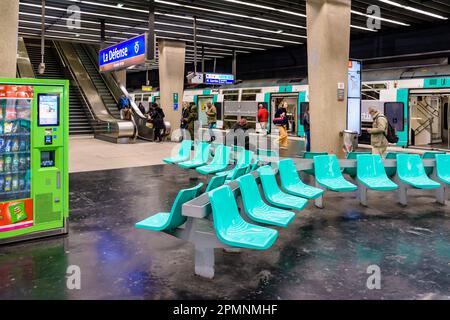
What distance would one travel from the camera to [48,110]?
4508mm

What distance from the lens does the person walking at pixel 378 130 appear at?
26.9ft

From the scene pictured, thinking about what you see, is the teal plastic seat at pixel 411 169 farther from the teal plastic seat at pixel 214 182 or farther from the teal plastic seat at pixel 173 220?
the teal plastic seat at pixel 173 220

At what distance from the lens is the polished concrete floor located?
3162mm

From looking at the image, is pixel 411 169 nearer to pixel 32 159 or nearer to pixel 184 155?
pixel 184 155

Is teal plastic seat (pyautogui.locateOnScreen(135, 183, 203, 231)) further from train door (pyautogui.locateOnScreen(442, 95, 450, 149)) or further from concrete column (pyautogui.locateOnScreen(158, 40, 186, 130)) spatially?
concrete column (pyautogui.locateOnScreen(158, 40, 186, 130))

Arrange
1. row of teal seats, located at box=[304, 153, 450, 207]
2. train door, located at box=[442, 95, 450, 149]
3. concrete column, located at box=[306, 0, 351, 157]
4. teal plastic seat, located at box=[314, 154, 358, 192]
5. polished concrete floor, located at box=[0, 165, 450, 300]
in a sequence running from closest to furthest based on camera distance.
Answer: polished concrete floor, located at box=[0, 165, 450, 300], teal plastic seat, located at box=[314, 154, 358, 192], row of teal seats, located at box=[304, 153, 450, 207], concrete column, located at box=[306, 0, 351, 157], train door, located at box=[442, 95, 450, 149]

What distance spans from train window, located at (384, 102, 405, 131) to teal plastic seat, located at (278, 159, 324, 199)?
8.94 metres

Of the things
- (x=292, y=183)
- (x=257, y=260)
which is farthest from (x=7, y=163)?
(x=292, y=183)

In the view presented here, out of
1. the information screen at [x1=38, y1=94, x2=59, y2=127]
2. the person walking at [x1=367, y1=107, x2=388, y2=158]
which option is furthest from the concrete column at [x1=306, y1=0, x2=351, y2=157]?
the information screen at [x1=38, y1=94, x2=59, y2=127]

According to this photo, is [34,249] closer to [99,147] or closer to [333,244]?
[333,244]

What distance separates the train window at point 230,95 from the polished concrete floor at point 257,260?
14.6 meters

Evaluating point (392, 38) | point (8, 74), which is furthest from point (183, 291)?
point (392, 38)

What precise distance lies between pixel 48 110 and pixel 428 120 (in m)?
12.8
